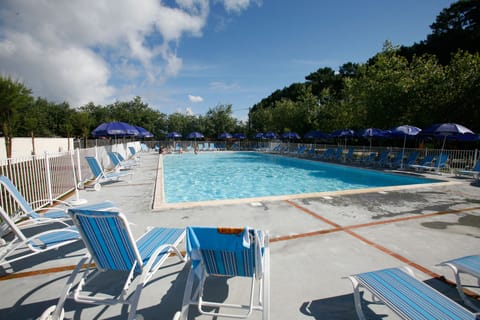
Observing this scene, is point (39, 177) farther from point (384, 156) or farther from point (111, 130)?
point (384, 156)

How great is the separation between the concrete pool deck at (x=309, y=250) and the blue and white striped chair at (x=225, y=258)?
16.1 inches

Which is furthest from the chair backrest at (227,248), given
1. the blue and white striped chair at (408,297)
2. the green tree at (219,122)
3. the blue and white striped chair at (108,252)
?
the green tree at (219,122)

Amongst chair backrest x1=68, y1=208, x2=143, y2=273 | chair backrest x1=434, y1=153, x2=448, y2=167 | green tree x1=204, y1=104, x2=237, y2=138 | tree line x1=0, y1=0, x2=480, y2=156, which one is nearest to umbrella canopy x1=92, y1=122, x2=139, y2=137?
chair backrest x1=68, y1=208, x2=143, y2=273

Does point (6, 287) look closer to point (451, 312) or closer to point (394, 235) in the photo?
point (451, 312)

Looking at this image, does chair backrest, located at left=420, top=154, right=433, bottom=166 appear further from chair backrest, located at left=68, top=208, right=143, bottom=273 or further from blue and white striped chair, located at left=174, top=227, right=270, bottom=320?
chair backrest, located at left=68, top=208, right=143, bottom=273

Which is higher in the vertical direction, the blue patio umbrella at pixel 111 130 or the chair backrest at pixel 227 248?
the blue patio umbrella at pixel 111 130

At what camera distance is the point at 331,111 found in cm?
2569

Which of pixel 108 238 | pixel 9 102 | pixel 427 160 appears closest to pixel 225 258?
pixel 108 238

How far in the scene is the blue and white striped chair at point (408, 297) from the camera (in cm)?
165

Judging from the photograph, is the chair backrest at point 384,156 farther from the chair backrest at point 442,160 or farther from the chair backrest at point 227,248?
the chair backrest at point 227,248

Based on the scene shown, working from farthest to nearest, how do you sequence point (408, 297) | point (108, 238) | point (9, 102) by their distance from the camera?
point (9, 102) → point (108, 238) → point (408, 297)

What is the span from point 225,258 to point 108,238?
3.52ft

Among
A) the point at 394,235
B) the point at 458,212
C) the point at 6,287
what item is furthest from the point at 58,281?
the point at 458,212

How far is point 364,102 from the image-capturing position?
18.4 metres
